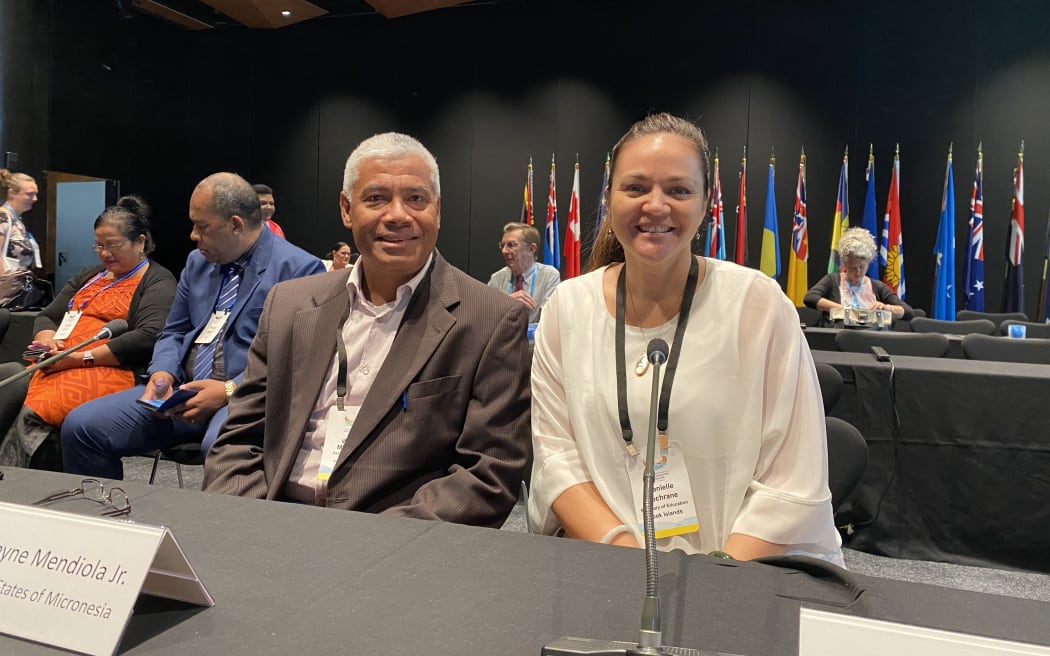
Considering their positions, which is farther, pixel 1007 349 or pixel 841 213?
pixel 841 213

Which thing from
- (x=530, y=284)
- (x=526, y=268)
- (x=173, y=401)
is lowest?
(x=173, y=401)

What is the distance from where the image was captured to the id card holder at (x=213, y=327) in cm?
288

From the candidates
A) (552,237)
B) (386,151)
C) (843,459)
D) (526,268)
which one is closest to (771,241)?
(552,237)

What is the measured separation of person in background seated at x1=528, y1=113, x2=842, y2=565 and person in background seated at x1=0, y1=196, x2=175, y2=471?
2.40m

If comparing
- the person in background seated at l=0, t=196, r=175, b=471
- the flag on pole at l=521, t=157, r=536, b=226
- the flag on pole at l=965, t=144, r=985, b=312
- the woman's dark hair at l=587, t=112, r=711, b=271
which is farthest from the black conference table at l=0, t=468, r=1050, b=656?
the flag on pole at l=521, t=157, r=536, b=226

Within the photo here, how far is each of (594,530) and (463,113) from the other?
9.14 m

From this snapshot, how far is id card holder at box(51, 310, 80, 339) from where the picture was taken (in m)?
3.37

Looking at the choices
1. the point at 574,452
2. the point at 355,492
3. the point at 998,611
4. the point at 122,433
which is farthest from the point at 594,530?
the point at 122,433

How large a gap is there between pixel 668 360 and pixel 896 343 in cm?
287

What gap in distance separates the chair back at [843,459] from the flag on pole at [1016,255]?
6790mm

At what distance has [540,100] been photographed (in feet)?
31.5

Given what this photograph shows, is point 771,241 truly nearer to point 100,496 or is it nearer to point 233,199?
point 233,199

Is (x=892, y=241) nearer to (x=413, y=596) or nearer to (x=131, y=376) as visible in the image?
(x=131, y=376)

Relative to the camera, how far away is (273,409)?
1.75m
